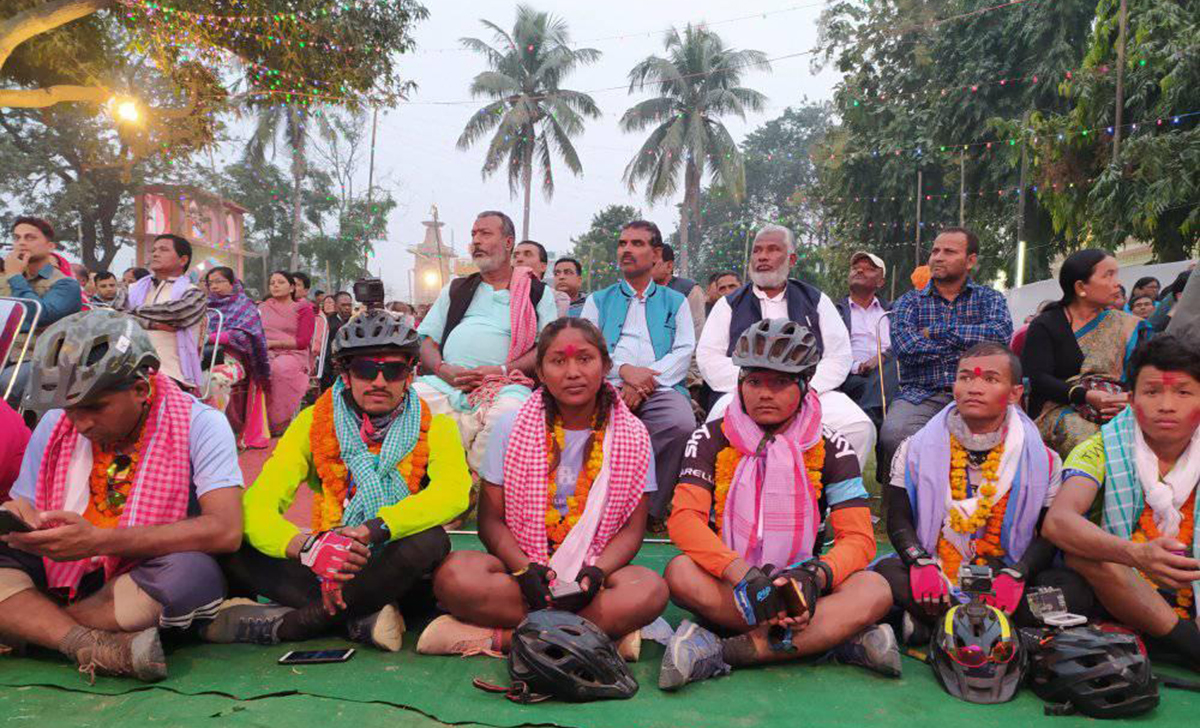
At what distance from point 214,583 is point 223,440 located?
586 millimetres

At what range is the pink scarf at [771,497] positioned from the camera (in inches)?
136

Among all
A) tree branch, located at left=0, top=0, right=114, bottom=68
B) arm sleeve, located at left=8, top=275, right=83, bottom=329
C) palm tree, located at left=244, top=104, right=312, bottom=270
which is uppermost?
palm tree, located at left=244, top=104, right=312, bottom=270

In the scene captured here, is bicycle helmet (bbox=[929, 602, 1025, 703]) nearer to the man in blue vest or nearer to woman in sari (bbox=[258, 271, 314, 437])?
the man in blue vest

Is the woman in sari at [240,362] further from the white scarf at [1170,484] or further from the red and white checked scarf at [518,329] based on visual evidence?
the white scarf at [1170,484]

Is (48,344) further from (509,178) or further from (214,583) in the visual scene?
(509,178)

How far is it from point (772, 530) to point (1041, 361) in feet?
8.12

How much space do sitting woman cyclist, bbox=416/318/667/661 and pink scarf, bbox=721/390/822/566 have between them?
0.42 m

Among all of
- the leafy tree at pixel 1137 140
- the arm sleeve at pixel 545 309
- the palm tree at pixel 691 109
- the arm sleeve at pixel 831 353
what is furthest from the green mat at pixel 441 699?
the palm tree at pixel 691 109

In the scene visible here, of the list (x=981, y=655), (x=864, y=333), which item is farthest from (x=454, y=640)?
(x=864, y=333)

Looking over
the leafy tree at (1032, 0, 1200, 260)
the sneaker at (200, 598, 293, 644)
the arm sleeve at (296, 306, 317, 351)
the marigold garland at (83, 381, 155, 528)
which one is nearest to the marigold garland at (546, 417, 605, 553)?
the sneaker at (200, 598, 293, 644)

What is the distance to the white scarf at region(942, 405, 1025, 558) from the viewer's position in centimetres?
357

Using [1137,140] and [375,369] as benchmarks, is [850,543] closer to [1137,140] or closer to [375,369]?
[375,369]

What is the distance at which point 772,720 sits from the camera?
112 inches

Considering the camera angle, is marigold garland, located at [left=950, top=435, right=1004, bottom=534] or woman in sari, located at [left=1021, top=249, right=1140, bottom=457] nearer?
marigold garland, located at [left=950, top=435, right=1004, bottom=534]
